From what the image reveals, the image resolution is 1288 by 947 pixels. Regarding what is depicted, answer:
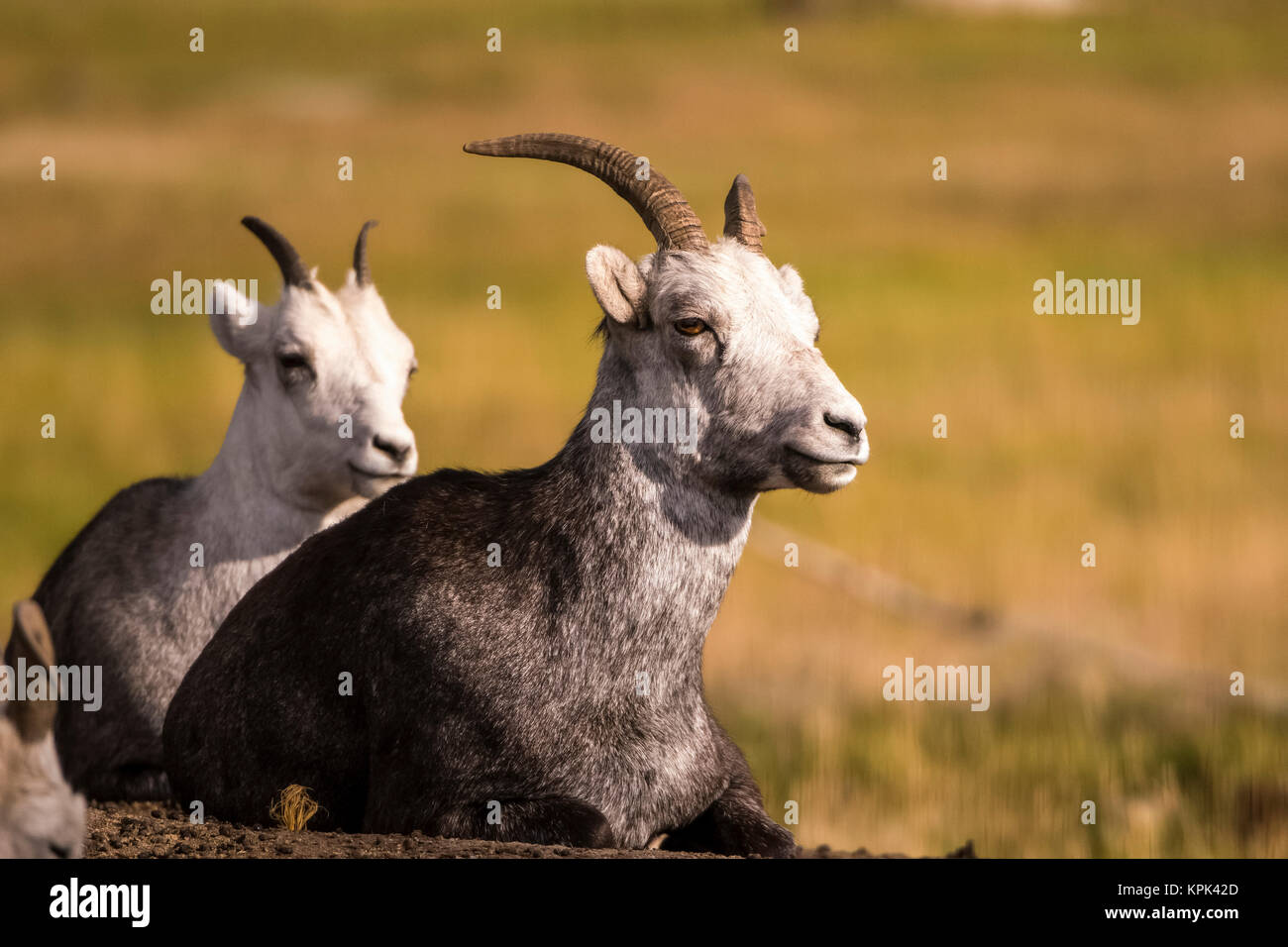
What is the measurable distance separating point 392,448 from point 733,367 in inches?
110

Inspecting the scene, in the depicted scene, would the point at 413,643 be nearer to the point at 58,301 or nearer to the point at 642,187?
the point at 642,187

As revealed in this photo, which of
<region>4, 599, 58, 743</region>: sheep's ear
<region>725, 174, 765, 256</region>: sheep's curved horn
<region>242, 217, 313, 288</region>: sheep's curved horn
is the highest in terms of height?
<region>242, 217, 313, 288</region>: sheep's curved horn

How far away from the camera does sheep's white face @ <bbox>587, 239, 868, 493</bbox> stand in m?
8.85

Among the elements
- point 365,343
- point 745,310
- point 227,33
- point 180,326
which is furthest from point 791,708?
point 227,33

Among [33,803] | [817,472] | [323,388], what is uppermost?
[323,388]

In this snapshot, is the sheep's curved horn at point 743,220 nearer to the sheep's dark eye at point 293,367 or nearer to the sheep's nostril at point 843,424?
the sheep's nostril at point 843,424

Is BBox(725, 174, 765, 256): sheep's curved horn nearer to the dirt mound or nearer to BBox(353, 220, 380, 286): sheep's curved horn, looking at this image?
BBox(353, 220, 380, 286): sheep's curved horn

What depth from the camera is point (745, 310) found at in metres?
9.27

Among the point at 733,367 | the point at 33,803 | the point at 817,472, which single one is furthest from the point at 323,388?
the point at 33,803

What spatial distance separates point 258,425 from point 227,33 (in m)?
114

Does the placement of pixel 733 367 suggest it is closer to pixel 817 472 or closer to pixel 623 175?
pixel 817 472

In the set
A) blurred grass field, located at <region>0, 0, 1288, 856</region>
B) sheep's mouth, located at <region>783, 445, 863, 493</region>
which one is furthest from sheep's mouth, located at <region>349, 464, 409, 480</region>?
blurred grass field, located at <region>0, 0, 1288, 856</region>

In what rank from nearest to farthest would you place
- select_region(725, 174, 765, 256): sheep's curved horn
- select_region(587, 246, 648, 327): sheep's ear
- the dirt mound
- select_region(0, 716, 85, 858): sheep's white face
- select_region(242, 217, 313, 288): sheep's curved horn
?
select_region(0, 716, 85, 858): sheep's white face → the dirt mound → select_region(587, 246, 648, 327): sheep's ear → select_region(725, 174, 765, 256): sheep's curved horn → select_region(242, 217, 313, 288): sheep's curved horn

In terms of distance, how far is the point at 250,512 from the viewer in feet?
38.5
